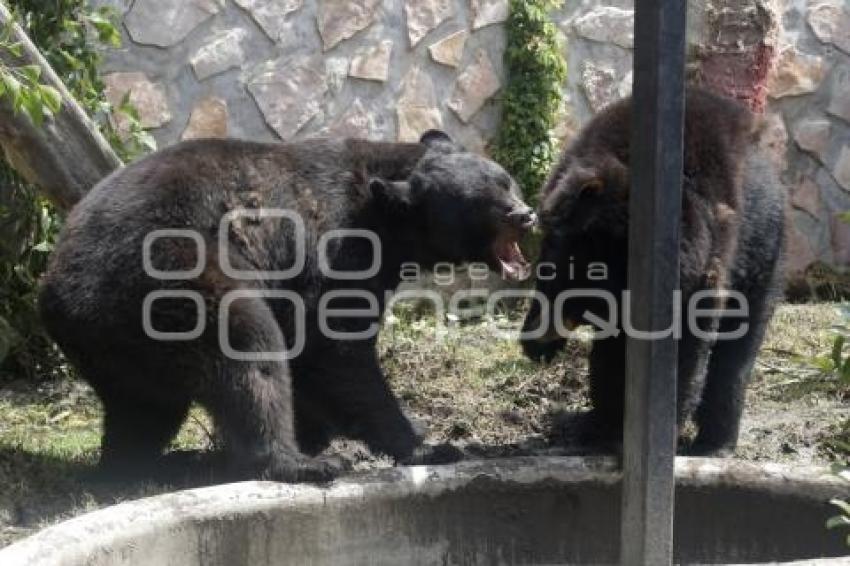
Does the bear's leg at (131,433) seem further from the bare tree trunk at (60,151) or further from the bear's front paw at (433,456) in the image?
the bare tree trunk at (60,151)

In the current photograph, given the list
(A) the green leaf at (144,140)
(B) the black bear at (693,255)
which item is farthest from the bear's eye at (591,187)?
(A) the green leaf at (144,140)

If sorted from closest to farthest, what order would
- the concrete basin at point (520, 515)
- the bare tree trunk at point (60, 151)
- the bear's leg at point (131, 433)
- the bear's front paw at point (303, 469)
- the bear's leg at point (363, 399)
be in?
the concrete basin at point (520, 515) → the bear's front paw at point (303, 469) → the bear's leg at point (363, 399) → the bear's leg at point (131, 433) → the bare tree trunk at point (60, 151)

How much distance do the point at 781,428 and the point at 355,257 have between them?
99.6 inches

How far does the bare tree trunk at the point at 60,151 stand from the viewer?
6062 mm

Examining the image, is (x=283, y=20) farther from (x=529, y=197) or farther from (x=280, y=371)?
(x=280, y=371)

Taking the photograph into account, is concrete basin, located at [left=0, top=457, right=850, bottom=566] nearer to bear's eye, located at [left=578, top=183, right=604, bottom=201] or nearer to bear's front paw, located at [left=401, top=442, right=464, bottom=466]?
bear's front paw, located at [left=401, top=442, right=464, bottom=466]

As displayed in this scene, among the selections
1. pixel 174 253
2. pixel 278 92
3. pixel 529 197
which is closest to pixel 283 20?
pixel 278 92

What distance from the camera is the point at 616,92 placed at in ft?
30.6

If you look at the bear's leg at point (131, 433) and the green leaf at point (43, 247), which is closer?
the bear's leg at point (131, 433)

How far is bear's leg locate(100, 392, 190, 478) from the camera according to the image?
541 centimetres

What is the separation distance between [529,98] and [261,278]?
4037 mm

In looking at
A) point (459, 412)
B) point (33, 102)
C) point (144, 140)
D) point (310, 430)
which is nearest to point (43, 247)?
point (144, 140)

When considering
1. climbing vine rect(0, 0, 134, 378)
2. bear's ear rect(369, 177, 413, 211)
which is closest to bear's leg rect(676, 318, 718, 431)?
bear's ear rect(369, 177, 413, 211)

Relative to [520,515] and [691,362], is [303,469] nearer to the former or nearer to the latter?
[520,515]
